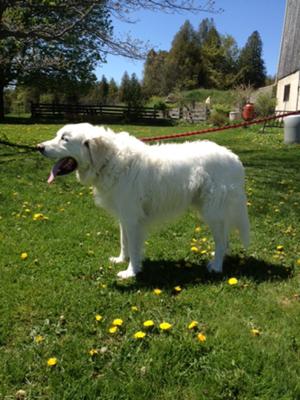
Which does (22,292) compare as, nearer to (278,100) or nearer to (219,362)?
(219,362)

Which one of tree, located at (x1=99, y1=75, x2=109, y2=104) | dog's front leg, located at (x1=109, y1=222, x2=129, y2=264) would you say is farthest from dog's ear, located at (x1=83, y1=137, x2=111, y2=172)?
tree, located at (x1=99, y1=75, x2=109, y2=104)

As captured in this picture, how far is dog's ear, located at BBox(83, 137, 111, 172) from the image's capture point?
4.66 meters

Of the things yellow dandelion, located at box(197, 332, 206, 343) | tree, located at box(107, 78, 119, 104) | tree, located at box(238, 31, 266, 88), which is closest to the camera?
yellow dandelion, located at box(197, 332, 206, 343)

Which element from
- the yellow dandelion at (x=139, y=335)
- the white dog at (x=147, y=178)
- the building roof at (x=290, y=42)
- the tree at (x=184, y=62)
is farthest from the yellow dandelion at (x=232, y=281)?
the tree at (x=184, y=62)

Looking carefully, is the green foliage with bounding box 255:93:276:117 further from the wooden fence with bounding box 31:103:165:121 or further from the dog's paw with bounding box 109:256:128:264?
the dog's paw with bounding box 109:256:128:264

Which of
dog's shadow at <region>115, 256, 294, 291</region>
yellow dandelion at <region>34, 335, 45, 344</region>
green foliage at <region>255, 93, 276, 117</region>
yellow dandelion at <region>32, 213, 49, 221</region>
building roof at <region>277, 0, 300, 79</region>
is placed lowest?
yellow dandelion at <region>34, 335, 45, 344</region>

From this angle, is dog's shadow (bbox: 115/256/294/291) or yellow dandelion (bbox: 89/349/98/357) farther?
dog's shadow (bbox: 115/256/294/291)

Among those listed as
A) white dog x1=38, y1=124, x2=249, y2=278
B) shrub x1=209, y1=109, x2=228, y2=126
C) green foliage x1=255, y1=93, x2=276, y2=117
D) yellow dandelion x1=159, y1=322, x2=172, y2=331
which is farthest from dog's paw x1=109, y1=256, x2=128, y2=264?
green foliage x1=255, y1=93, x2=276, y2=117

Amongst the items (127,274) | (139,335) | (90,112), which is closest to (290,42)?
(90,112)

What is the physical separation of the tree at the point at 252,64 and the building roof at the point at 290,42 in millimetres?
34199

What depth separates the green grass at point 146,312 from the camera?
3.11 m

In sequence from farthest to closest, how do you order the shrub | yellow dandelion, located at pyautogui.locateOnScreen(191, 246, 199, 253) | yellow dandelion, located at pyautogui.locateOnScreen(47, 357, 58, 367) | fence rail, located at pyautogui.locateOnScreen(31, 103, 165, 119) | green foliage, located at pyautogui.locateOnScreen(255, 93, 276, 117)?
fence rail, located at pyautogui.locateOnScreen(31, 103, 165, 119) < green foliage, located at pyautogui.locateOnScreen(255, 93, 276, 117) < the shrub < yellow dandelion, located at pyautogui.locateOnScreen(191, 246, 199, 253) < yellow dandelion, located at pyautogui.locateOnScreen(47, 357, 58, 367)

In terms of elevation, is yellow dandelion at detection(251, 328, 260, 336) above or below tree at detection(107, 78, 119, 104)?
below

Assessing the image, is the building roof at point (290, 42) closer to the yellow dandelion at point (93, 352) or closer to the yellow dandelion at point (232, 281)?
the yellow dandelion at point (232, 281)
